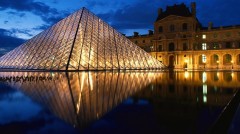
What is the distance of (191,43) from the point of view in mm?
50938

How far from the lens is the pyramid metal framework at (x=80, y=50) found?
29.3 m

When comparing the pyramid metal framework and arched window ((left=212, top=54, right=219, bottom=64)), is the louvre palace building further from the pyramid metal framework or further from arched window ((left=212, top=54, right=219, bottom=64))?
the pyramid metal framework

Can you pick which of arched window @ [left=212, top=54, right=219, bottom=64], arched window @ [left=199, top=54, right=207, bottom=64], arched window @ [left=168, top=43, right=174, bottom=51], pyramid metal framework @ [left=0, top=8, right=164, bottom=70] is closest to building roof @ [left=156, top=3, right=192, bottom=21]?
arched window @ [left=168, top=43, right=174, bottom=51]

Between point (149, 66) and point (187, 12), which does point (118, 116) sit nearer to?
point (149, 66)

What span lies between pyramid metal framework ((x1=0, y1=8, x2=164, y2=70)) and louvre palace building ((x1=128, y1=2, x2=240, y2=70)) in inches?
582

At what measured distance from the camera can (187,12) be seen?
5319 cm

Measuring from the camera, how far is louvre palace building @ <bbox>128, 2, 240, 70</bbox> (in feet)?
156

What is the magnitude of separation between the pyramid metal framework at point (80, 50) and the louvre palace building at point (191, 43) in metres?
14.8

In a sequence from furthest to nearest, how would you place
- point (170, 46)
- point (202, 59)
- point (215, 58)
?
point (170, 46)
point (202, 59)
point (215, 58)

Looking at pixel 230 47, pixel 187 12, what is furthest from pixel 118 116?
pixel 187 12

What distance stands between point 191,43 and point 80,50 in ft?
97.0

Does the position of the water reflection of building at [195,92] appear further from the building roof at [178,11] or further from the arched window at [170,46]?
the building roof at [178,11]

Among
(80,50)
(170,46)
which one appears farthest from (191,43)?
(80,50)

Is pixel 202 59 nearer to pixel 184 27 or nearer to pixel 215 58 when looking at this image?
pixel 215 58
